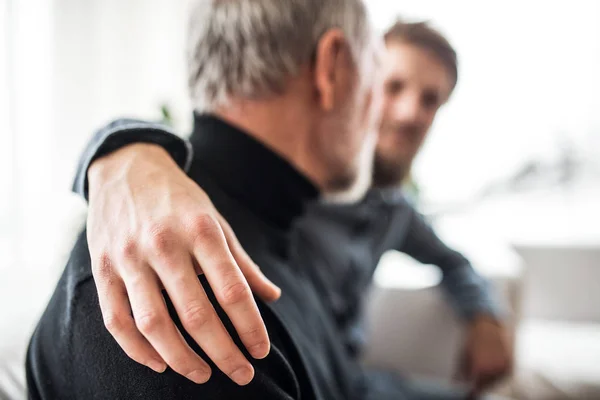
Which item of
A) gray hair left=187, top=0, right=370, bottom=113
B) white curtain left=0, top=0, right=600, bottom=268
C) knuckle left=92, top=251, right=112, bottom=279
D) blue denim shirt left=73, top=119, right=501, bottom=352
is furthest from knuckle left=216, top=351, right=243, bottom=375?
white curtain left=0, top=0, right=600, bottom=268

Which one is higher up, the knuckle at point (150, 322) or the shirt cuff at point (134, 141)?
the shirt cuff at point (134, 141)

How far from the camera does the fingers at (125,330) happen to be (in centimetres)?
34

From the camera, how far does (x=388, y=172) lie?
0.88 metres

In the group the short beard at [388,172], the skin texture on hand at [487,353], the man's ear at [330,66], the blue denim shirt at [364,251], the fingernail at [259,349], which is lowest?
the skin texture on hand at [487,353]

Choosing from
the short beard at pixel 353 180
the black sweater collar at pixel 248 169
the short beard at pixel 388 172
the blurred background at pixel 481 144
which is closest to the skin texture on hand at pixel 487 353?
the blurred background at pixel 481 144

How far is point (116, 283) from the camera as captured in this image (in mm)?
357

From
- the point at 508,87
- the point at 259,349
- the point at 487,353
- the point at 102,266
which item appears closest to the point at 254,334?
the point at 259,349

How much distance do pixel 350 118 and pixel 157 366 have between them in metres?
0.42

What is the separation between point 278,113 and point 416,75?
218mm

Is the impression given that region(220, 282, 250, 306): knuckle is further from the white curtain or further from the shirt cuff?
the white curtain

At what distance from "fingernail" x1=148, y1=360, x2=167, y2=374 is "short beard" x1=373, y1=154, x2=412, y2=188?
56 cm

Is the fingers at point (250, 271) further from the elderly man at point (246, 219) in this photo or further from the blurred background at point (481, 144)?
the blurred background at point (481, 144)

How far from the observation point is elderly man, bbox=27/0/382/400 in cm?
34

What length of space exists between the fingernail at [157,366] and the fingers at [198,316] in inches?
1.3
